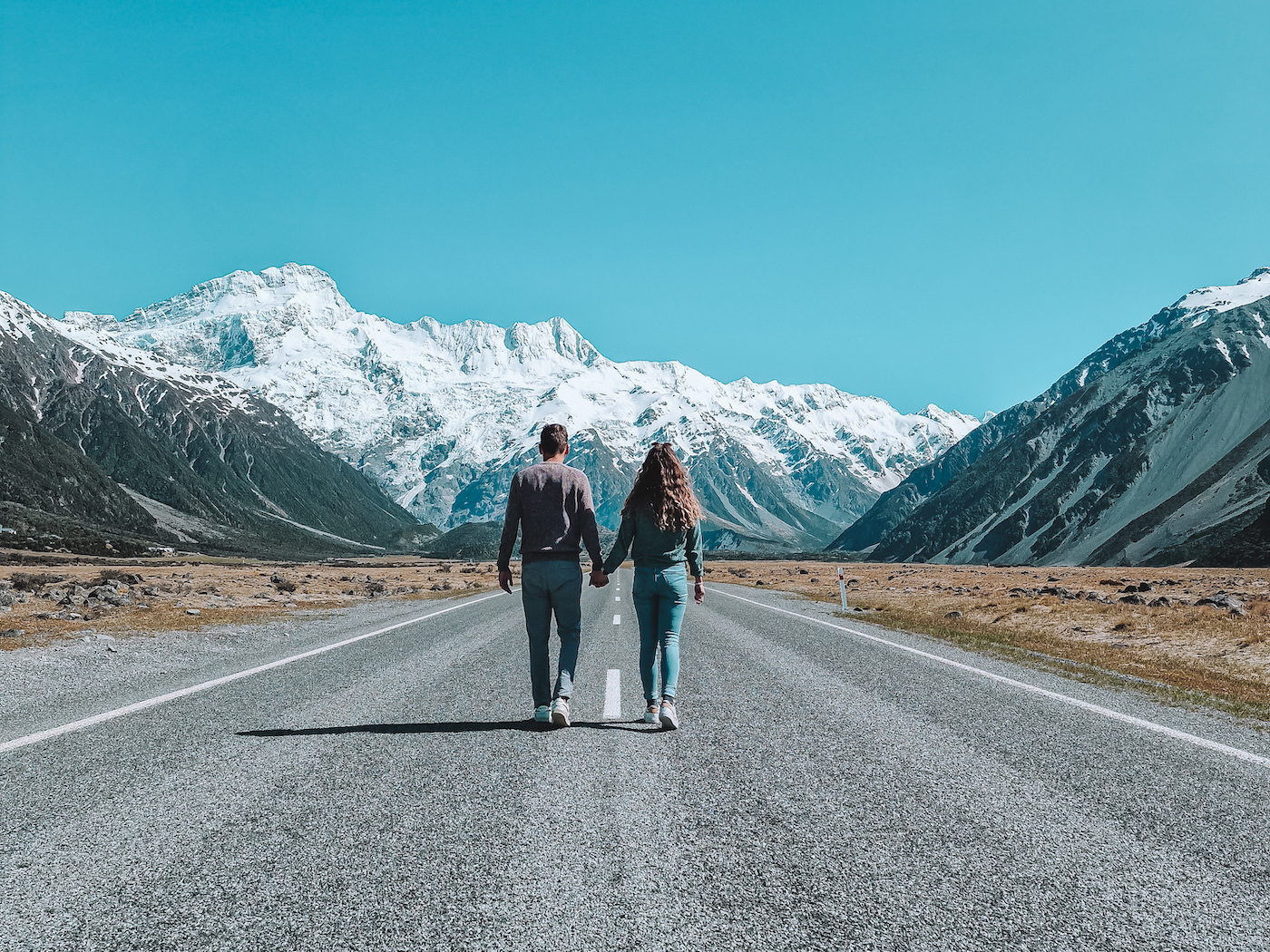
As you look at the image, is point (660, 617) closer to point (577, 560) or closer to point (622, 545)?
point (622, 545)

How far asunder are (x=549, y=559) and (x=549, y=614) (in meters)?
0.57

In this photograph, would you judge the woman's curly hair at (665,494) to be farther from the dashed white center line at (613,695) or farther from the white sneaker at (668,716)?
the dashed white center line at (613,695)

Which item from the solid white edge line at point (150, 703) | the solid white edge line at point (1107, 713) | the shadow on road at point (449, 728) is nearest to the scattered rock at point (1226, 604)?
the solid white edge line at point (1107, 713)

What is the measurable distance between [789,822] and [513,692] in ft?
16.7

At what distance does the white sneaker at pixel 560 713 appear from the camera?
757 cm

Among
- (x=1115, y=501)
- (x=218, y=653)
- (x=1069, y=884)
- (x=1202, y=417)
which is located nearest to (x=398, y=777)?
(x=1069, y=884)

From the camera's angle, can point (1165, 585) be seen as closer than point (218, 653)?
No

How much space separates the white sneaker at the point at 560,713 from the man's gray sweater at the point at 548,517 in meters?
1.39

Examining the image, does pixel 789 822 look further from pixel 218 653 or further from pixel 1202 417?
pixel 1202 417

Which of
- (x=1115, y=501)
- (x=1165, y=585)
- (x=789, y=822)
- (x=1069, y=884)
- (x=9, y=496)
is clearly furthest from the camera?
(x=9, y=496)

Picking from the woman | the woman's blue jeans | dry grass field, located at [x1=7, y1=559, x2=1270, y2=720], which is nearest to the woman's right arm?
the woman

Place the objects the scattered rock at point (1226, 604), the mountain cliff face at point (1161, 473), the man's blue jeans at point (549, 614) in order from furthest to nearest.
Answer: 1. the mountain cliff face at point (1161, 473)
2. the scattered rock at point (1226, 604)
3. the man's blue jeans at point (549, 614)

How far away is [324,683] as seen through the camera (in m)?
10.2

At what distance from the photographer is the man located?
7.91 metres
